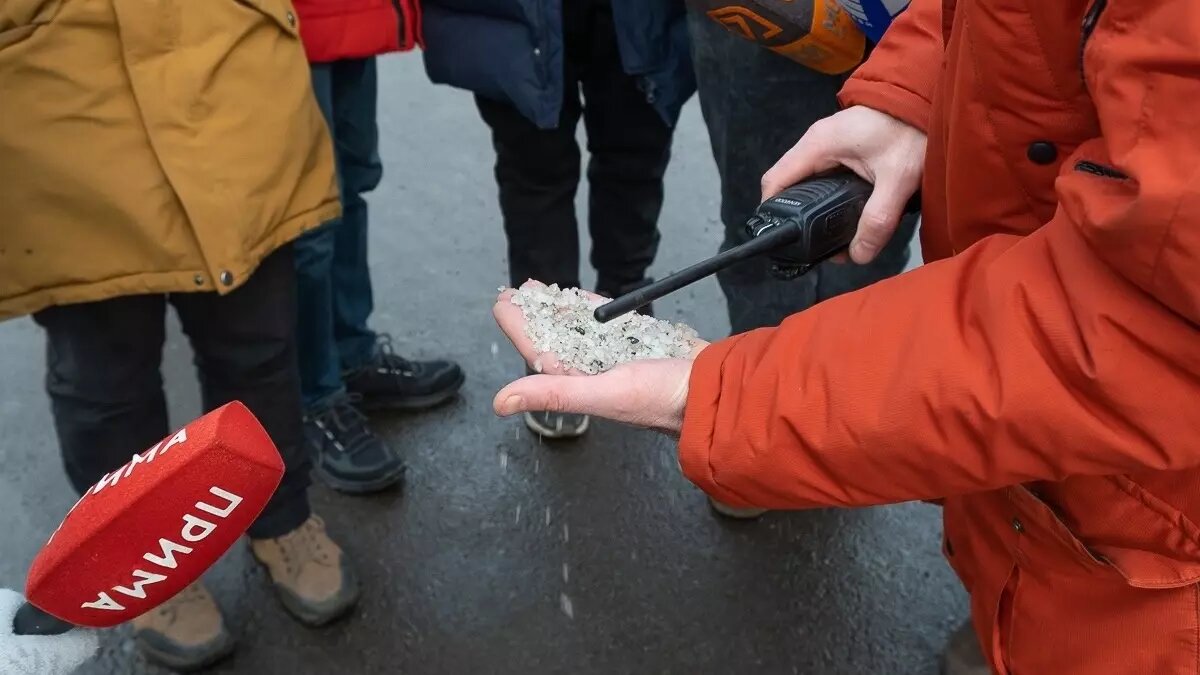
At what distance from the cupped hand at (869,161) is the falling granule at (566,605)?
3.46ft

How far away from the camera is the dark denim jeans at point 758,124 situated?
195 cm

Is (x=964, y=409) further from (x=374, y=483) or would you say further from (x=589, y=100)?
(x=374, y=483)

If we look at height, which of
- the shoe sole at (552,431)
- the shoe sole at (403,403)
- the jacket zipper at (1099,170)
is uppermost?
the jacket zipper at (1099,170)

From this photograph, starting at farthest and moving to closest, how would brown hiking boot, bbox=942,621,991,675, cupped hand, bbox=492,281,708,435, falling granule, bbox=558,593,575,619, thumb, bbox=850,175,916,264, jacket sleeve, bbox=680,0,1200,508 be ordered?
falling granule, bbox=558,593,575,619 < brown hiking boot, bbox=942,621,991,675 < thumb, bbox=850,175,916,264 < cupped hand, bbox=492,281,708,435 < jacket sleeve, bbox=680,0,1200,508

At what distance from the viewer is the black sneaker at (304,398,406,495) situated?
7.87 ft

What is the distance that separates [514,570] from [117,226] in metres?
1.09

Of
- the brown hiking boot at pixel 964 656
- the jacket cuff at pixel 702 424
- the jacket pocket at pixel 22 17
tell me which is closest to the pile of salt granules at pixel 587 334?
the jacket cuff at pixel 702 424

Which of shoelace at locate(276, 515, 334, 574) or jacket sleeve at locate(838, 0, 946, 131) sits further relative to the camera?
shoelace at locate(276, 515, 334, 574)

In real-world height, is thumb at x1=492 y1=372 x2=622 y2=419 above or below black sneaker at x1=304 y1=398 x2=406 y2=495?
above

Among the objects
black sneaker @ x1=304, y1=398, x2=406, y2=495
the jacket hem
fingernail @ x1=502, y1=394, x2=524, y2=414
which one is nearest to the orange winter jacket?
fingernail @ x1=502, y1=394, x2=524, y2=414

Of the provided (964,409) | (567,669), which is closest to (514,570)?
(567,669)

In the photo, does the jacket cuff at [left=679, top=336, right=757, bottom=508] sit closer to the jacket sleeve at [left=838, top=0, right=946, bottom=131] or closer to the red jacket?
the jacket sleeve at [left=838, top=0, right=946, bottom=131]

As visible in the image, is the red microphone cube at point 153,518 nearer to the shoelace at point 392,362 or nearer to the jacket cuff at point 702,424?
the jacket cuff at point 702,424

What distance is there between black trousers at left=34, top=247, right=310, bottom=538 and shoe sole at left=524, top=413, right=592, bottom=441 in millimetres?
728
